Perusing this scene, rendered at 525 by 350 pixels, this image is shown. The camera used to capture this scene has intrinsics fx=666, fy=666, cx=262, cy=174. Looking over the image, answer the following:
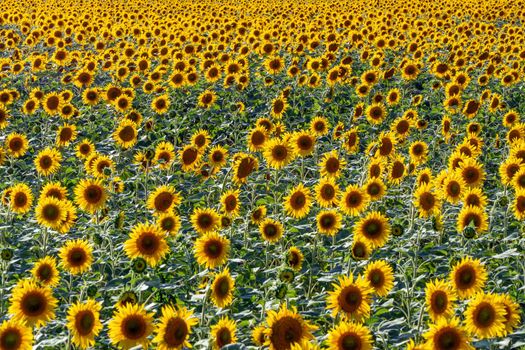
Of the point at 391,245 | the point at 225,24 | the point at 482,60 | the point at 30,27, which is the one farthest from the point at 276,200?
the point at 30,27

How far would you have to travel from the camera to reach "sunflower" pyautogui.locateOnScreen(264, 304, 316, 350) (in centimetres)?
414

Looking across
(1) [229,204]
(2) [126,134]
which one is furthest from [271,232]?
(2) [126,134]

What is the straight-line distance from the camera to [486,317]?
4.53m

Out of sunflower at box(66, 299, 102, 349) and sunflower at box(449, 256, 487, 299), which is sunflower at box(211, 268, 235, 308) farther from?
sunflower at box(449, 256, 487, 299)

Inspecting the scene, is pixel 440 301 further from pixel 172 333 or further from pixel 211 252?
pixel 211 252

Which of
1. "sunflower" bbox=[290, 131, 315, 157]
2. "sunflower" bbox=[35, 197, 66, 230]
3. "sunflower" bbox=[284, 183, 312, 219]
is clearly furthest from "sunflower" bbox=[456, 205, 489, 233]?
"sunflower" bbox=[35, 197, 66, 230]

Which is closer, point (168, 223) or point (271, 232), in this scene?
point (168, 223)

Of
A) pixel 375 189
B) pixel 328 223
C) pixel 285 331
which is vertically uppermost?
pixel 375 189

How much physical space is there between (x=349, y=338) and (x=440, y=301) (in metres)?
0.95

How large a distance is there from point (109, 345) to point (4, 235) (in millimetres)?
2380

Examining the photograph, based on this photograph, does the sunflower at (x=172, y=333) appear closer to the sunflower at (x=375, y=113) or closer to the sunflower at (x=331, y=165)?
the sunflower at (x=331, y=165)

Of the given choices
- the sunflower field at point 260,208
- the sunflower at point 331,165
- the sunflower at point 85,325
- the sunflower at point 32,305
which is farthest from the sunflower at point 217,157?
the sunflower at point 85,325

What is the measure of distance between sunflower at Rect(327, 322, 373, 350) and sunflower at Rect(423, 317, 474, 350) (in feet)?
1.24

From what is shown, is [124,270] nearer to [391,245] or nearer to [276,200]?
[276,200]
